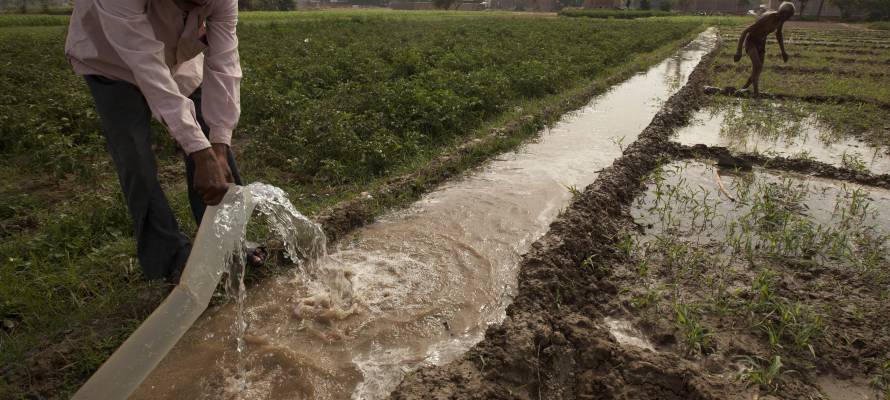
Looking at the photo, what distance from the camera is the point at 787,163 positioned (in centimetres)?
576

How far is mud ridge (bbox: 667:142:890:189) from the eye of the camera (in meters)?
5.36

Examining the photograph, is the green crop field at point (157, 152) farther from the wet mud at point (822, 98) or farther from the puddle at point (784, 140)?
the wet mud at point (822, 98)

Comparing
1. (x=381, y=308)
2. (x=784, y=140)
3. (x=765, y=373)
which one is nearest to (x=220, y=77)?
(x=381, y=308)

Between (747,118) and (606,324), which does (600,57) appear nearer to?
(747,118)

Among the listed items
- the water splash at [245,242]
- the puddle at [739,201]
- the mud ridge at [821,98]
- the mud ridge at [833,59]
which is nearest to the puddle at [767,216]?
the puddle at [739,201]

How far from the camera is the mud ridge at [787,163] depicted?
5359mm

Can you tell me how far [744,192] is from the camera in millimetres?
4836

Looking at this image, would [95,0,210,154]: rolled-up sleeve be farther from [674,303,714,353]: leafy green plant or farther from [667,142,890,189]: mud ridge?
[667,142,890,189]: mud ridge

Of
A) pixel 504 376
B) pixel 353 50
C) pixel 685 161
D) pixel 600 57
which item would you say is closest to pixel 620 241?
pixel 504 376

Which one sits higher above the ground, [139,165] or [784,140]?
[139,165]

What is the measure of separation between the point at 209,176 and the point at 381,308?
4.44 feet

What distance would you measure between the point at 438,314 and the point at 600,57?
12.4 metres

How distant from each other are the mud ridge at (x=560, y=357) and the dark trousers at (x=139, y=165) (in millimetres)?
1675

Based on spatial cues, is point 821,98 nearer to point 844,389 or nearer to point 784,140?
point 784,140
